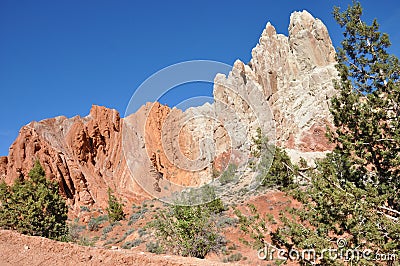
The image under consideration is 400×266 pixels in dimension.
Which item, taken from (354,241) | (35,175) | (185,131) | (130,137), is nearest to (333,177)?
(354,241)

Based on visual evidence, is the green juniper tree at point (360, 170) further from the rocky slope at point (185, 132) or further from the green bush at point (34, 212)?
the rocky slope at point (185, 132)

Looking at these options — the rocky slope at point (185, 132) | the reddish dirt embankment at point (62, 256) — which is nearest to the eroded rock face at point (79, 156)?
the rocky slope at point (185, 132)

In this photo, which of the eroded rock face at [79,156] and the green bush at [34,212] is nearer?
the green bush at [34,212]

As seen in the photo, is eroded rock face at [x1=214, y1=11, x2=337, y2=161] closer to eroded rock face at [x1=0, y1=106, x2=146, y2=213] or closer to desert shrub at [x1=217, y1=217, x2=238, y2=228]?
eroded rock face at [x1=0, y1=106, x2=146, y2=213]

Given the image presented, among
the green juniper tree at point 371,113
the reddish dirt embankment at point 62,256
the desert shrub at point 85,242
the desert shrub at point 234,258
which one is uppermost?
the green juniper tree at point 371,113

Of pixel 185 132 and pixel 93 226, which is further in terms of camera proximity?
pixel 185 132

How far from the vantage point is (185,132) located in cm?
3975

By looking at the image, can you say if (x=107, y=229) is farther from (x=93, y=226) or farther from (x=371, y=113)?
(x=371, y=113)

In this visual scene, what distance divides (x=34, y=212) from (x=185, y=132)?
2727 cm

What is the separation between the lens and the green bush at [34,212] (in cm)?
1314

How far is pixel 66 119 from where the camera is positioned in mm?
41250

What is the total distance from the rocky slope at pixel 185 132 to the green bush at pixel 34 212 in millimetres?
17205

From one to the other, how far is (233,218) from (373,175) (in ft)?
44.9

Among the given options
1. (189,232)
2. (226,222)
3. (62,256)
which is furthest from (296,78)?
(62,256)
